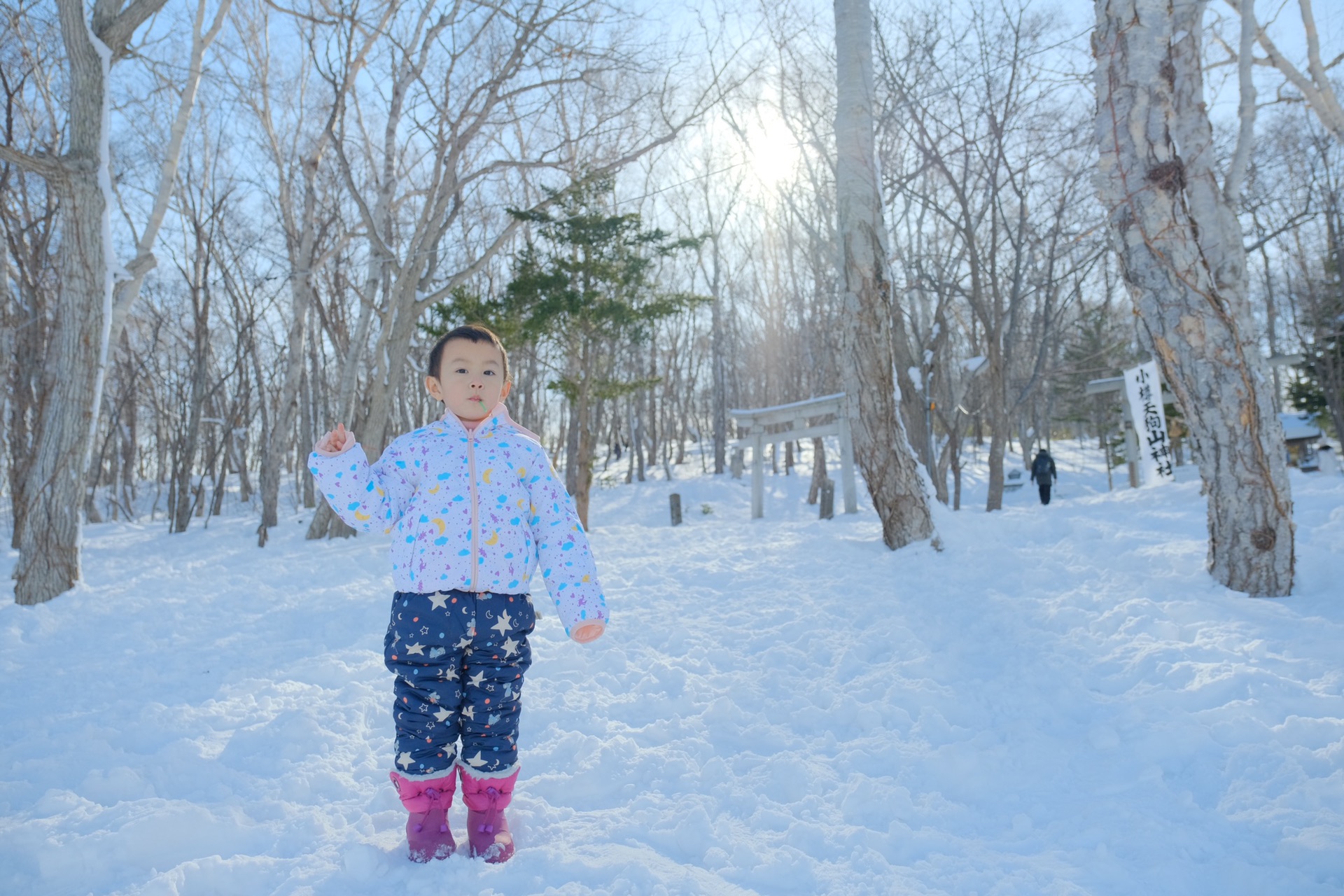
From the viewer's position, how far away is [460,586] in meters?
1.98

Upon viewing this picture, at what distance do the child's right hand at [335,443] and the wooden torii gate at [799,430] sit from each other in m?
8.05

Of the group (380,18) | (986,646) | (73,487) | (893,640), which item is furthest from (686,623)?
(380,18)

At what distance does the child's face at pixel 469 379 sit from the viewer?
2.16 m

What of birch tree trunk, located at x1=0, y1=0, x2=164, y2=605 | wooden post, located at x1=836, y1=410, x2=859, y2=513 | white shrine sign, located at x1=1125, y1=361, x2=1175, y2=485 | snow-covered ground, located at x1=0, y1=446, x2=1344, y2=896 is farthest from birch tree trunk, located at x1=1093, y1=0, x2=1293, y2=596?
birch tree trunk, located at x1=0, y1=0, x2=164, y2=605

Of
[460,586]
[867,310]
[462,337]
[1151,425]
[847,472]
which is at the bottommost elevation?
[460,586]

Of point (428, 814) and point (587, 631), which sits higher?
point (587, 631)

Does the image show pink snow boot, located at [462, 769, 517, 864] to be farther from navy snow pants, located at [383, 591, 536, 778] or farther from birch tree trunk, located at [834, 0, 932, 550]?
birch tree trunk, located at [834, 0, 932, 550]

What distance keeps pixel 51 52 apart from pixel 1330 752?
543 inches

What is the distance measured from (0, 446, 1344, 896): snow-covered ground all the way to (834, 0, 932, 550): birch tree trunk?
0.52m

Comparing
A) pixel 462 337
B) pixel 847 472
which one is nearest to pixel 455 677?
pixel 462 337

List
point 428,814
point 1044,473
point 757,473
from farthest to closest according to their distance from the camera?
point 1044,473, point 757,473, point 428,814

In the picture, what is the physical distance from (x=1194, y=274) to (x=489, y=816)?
4.44 m

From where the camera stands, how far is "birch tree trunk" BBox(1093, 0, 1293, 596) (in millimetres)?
3936

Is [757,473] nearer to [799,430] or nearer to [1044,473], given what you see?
[799,430]
